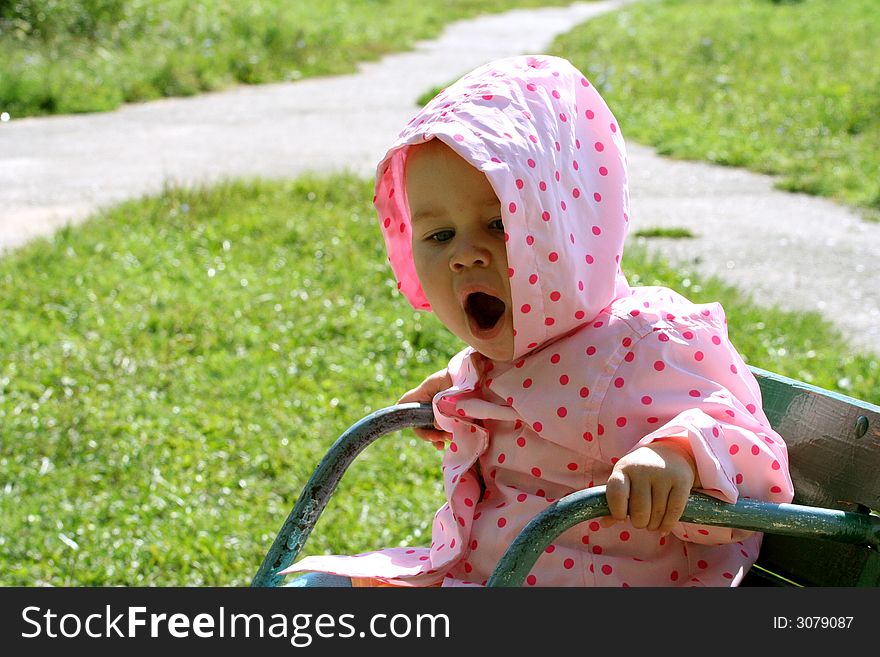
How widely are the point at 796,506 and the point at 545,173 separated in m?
0.60

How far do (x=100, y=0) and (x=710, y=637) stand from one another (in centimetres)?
1097

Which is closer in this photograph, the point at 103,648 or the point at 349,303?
the point at 103,648

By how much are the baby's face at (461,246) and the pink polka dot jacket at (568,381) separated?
4cm

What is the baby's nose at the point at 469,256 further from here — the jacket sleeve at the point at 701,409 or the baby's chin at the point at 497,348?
the jacket sleeve at the point at 701,409

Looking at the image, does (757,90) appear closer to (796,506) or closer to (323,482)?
(323,482)

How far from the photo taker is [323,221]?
617 centimetres

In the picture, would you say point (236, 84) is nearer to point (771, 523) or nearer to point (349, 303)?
point (349, 303)

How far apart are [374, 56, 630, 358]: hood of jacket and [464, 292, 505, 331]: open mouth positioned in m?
0.07

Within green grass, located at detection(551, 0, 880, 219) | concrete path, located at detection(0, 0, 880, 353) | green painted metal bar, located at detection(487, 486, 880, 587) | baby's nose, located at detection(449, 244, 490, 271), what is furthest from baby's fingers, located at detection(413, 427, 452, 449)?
green grass, located at detection(551, 0, 880, 219)

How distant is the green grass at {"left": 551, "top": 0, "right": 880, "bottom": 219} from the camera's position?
7910 mm

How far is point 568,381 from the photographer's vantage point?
1.85 metres

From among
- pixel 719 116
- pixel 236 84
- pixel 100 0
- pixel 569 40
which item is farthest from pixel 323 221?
pixel 569 40

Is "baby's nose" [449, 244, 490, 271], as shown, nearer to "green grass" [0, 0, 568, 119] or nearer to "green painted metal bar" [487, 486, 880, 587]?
"green painted metal bar" [487, 486, 880, 587]

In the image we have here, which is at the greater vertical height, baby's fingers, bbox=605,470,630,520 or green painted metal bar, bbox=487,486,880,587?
baby's fingers, bbox=605,470,630,520
